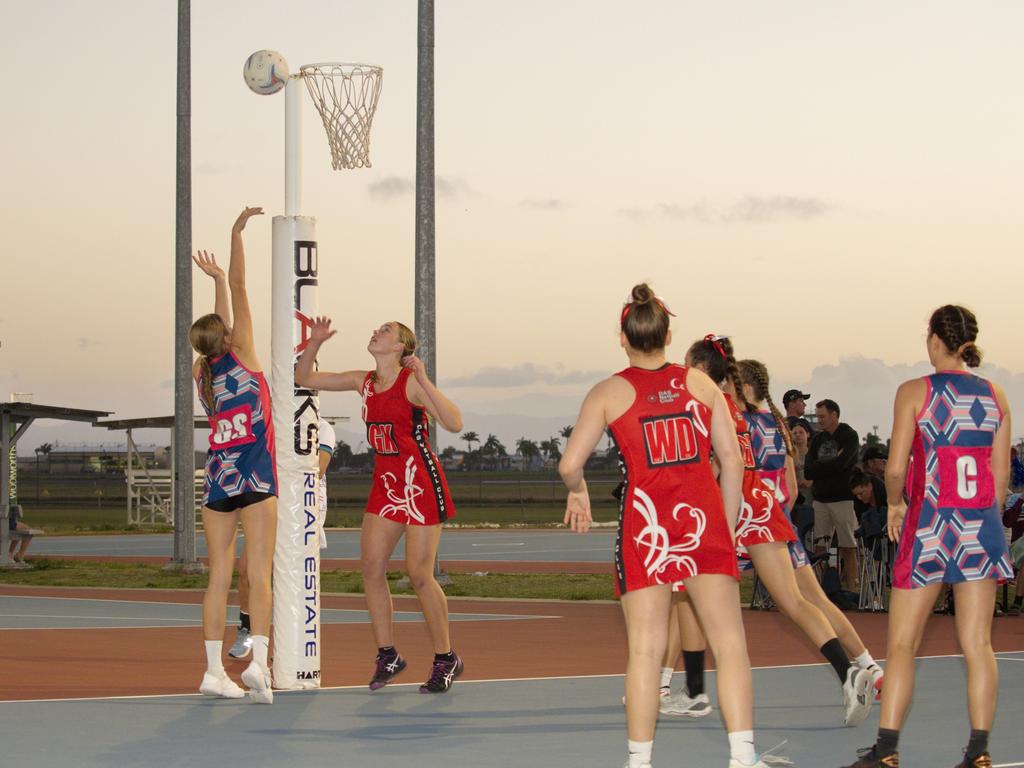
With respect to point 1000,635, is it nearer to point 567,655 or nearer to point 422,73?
point 567,655

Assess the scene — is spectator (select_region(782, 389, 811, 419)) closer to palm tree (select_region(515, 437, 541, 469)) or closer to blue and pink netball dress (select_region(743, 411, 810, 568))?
→ blue and pink netball dress (select_region(743, 411, 810, 568))

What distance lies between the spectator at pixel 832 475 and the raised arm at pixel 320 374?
7518 mm

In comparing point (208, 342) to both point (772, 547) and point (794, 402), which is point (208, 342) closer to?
point (772, 547)

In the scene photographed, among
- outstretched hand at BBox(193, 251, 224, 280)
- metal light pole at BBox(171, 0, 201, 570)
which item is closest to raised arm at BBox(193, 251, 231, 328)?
outstretched hand at BBox(193, 251, 224, 280)

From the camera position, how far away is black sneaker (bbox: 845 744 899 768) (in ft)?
22.8

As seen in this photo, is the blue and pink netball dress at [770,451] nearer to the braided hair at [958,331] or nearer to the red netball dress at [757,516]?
the red netball dress at [757,516]

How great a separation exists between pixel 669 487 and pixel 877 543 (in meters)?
9.75

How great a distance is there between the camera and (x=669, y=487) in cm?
649

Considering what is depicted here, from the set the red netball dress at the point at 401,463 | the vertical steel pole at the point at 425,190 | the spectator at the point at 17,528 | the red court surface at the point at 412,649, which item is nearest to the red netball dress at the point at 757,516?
the red netball dress at the point at 401,463

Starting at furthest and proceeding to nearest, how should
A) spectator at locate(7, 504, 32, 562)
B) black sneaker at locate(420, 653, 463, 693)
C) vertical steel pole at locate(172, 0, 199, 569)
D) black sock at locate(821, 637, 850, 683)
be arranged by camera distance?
spectator at locate(7, 504, 32, 562) < vertical steel pole at locate(172, 0, 199, 569) < black sneaker at locate(420, 653, 463, 693) < black sock at locate(821, 637, 850, 683)

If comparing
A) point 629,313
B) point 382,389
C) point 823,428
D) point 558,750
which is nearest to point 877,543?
point 823,428

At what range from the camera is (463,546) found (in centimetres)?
3222

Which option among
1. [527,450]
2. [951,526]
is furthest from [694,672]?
[527,450]

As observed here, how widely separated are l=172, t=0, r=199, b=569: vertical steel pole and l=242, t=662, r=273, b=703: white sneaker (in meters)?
13.6
